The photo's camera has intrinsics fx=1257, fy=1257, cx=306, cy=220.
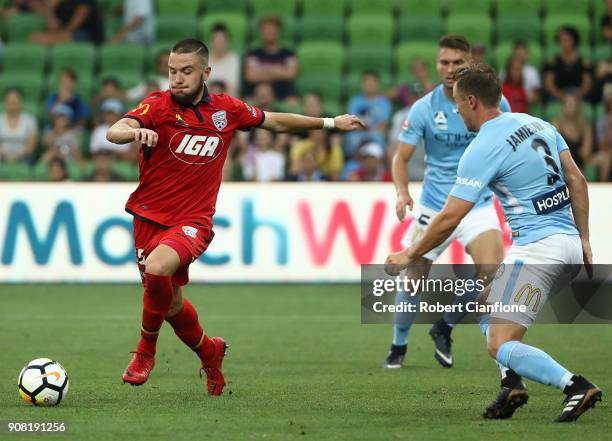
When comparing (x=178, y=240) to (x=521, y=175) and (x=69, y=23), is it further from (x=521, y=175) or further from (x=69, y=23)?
(x=69, y=23)

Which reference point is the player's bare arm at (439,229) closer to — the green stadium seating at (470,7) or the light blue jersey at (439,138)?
the light blue jersey at (439,138)

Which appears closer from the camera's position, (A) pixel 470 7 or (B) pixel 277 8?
(A) pixel 470 7

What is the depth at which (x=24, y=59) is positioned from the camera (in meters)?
19.6

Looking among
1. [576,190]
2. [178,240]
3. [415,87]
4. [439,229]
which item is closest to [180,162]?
[178,240]

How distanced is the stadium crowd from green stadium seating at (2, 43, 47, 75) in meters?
0.04

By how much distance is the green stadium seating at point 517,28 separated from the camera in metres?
19.5

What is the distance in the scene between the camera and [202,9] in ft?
67.9

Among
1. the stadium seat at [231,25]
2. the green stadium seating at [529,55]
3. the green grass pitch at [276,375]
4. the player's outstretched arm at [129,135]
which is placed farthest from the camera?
the stadium seat at [231,25]

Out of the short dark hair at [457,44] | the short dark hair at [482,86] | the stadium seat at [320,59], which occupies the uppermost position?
the short dark hair at [482,86]

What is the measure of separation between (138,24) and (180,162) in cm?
1219

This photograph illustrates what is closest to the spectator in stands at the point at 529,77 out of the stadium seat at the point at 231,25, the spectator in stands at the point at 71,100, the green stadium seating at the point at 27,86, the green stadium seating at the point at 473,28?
the green stadium seating at the point at 473,28

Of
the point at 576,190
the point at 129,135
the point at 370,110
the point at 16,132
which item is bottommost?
the point at 16,132

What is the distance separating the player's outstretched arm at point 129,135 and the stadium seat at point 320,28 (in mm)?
12627

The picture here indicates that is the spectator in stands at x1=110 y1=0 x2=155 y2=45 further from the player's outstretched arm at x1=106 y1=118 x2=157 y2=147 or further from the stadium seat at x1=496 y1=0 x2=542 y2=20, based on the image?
the player's outstretched arm at x1=106 y1=118 x2=157 y2=147
